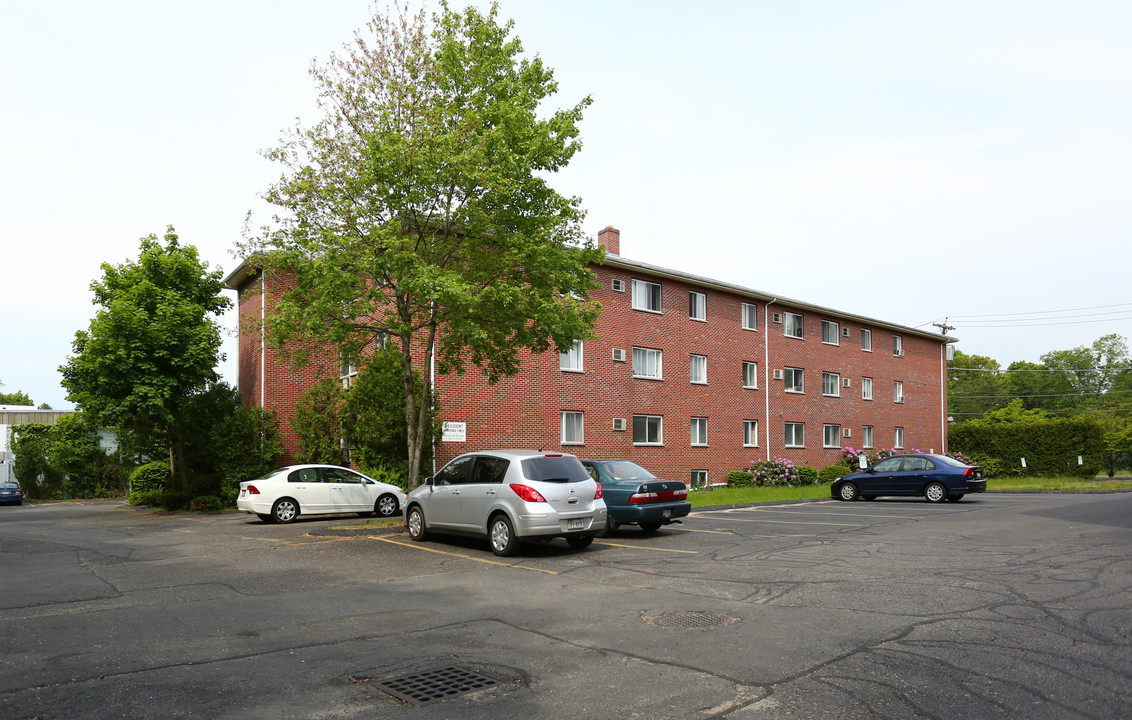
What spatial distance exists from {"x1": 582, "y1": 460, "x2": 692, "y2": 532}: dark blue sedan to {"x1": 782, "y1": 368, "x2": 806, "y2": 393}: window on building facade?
22.4 m

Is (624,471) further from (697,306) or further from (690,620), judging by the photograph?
(697,306)

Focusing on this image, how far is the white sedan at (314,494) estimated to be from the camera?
728 inches

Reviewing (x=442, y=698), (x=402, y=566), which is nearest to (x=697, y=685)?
(x=442, y=698)

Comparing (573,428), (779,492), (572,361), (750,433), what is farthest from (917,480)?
(572,361)

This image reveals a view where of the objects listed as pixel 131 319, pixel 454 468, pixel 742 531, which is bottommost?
pixel 742 531

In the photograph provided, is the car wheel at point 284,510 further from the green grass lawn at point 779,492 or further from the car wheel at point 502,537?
the green grass lawn at point 779,492

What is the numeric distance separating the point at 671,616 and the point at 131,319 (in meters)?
21.2

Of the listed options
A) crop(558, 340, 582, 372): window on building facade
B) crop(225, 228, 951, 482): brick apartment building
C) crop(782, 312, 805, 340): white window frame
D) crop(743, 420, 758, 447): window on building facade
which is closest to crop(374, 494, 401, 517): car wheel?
crop(225, 228, 951, 482): brick apartment building

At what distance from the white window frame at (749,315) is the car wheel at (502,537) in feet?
78.7

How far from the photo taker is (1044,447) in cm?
4078

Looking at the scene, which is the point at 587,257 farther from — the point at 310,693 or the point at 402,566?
the point at 310,693

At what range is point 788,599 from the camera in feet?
27.6

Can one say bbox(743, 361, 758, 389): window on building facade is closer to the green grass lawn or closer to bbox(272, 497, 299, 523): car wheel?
the green grass lawn

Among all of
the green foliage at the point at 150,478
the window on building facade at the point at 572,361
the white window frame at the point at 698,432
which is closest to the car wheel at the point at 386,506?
the window on building facade at the point at 572,361
